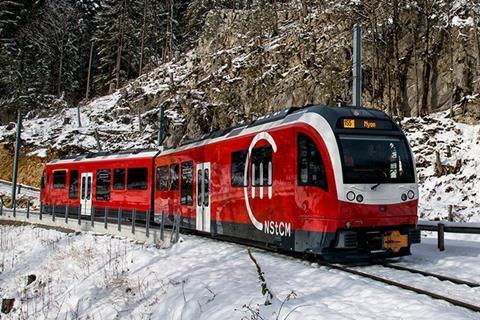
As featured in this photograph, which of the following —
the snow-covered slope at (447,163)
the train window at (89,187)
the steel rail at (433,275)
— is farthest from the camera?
the train window at (89,187)

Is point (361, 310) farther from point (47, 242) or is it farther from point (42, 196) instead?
point (42, 196)

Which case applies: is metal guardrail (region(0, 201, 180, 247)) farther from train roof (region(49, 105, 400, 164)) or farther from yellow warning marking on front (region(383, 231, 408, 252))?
yellow warning marking on front (region(383, 231, 408, 252))

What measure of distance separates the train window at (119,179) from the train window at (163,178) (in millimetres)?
3240

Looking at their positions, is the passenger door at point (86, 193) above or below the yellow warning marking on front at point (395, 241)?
above

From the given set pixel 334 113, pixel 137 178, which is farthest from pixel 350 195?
pixel 137 178

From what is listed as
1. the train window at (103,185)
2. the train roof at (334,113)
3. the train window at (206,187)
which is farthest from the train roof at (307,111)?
the train window at (103,185)

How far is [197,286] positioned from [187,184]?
7209 millimetres

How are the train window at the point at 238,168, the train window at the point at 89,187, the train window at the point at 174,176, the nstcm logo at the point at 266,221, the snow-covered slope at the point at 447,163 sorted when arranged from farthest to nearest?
the train window at the point at 89,187 → the snow-covered slope at the point at 447,163 → the train window at the point at 174,176 → the train window at the point at 238,168 → the nstcm logo at the point at 266,221

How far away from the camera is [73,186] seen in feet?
81.8

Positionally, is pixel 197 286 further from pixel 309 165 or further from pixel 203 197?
pixel 203 197

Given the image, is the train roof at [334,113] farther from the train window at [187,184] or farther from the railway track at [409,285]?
the train window at [187,184]

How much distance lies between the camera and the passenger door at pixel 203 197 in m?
14.5

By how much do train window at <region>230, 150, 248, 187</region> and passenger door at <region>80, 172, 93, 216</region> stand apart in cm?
1262

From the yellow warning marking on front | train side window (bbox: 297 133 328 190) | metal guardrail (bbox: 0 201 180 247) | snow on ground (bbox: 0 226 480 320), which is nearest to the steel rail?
the yellow warning marking on front
